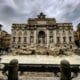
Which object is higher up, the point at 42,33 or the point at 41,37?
the point at 42,33

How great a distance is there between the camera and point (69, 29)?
66.5 m

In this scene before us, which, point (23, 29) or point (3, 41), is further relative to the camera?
point (3, 41)

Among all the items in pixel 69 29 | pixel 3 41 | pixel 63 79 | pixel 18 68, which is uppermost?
pixel 69 29

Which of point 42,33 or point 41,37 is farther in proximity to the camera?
point 42,33

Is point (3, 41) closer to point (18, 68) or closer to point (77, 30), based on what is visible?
point (77, 30)

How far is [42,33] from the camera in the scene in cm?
6912

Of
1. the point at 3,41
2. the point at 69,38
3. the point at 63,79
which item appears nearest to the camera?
the point at 63,79

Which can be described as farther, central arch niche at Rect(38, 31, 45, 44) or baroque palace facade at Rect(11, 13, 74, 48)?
central arch niche at Rect(38, 31, 45, 44)

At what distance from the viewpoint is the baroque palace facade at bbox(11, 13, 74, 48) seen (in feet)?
215

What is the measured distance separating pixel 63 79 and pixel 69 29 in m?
57.5

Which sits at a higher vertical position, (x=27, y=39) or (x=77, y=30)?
(x=77, y=30)

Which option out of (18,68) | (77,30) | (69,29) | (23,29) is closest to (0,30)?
(23,29)

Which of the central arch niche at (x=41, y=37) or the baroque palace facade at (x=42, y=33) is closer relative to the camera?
the baroque palace facade at (x=42, y=33)

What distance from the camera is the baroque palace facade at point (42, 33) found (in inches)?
2576
